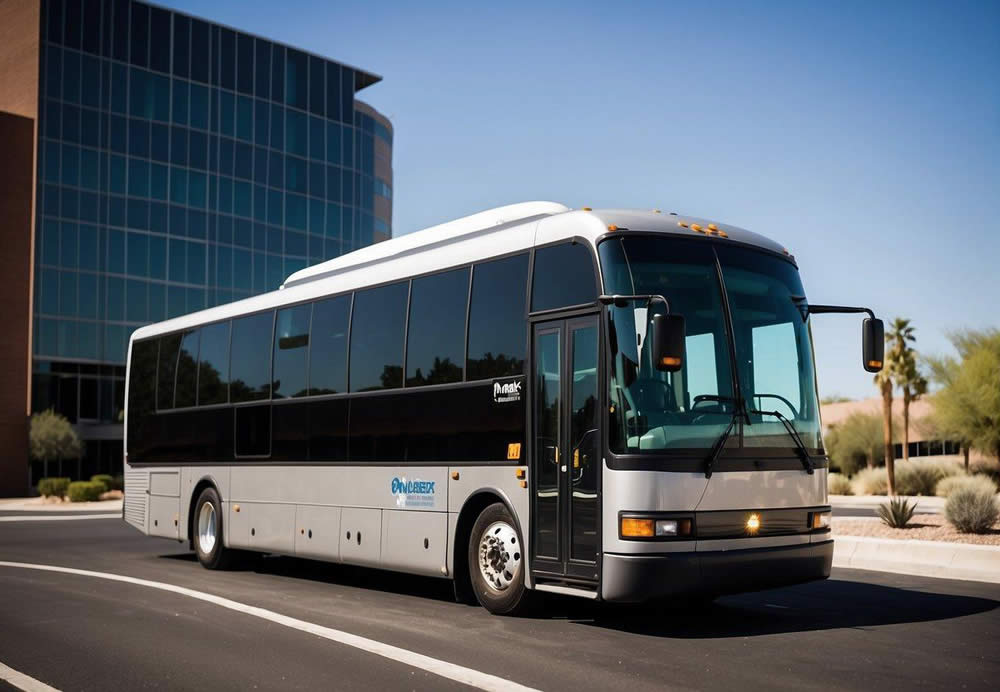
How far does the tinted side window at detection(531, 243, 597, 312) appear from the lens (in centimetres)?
1047

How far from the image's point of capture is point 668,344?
9180 mm

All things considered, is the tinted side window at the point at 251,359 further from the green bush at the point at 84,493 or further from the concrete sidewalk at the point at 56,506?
the green bush at the point at 84,493

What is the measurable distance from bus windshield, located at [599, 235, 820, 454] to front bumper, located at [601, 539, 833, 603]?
0.92 meters

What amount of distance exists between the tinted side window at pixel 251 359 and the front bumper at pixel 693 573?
7765 mm

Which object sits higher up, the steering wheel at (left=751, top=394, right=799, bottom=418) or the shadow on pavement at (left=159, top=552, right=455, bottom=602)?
the steering wheel at (left=751, top=394, right=799, bottom=418)

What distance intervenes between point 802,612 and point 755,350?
2.91 metres

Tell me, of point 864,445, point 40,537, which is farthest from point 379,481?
point 864,445

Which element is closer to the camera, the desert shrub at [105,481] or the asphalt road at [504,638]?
the asphalt road at [504,638]

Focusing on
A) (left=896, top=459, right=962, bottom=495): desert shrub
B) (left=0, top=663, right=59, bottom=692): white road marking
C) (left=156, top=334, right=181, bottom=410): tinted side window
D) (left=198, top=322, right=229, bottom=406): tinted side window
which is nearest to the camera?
(left=0, top=663, right=59, bottom=692): white road marking

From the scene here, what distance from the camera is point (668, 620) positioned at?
11.0 metres

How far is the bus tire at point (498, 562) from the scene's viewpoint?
1098 centimetres

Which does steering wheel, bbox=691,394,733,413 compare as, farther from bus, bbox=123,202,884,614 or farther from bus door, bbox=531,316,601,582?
bus door, bbox=531,316,601,582

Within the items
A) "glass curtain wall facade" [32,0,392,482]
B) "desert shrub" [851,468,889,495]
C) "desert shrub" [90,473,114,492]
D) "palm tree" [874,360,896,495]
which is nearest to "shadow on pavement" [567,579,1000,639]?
"palm tree" [874,360,896,495]

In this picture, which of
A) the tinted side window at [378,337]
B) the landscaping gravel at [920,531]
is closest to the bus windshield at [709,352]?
the tinted side window at [378,337]
